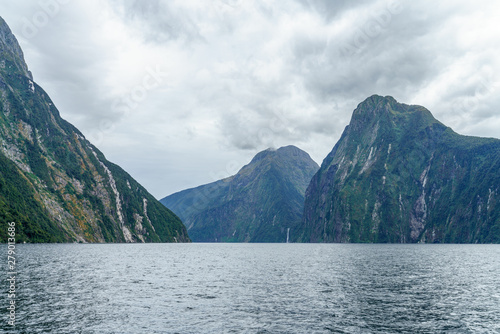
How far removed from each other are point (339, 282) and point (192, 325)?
1595 inches

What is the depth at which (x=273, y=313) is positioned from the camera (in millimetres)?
43812

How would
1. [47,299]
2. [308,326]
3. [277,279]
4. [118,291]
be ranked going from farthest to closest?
[277,279] → [118,291] → [47,299] → [308,326]

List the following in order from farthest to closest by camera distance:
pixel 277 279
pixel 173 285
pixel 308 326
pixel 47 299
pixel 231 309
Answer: pixel 277 279, pixel 173 285, pixel 47 299, pixel 231 309, pixel 308 326

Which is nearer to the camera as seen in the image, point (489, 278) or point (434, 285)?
point (434, 285)

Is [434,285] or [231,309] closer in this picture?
[231,309]

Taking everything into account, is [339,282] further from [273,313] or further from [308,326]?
[308,326]

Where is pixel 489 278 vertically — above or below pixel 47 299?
above

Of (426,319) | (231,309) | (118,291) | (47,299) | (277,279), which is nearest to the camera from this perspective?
(426,319)

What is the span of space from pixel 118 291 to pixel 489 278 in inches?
2926

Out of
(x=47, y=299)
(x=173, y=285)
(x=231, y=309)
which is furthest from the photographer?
(x=173, y=285)

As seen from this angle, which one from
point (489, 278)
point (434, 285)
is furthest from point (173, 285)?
point (489, 278)

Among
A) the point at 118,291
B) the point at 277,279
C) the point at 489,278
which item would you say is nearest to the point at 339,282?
the point at 277,279

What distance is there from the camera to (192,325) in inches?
1497

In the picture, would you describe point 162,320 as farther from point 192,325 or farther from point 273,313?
point 273,313
